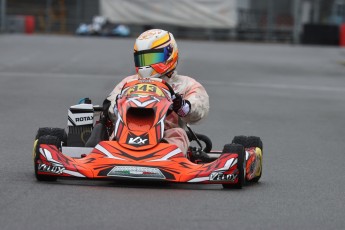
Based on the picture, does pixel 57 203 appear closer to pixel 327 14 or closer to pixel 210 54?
pixel 210 54

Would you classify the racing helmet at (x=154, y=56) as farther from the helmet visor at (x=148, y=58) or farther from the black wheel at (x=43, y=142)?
the black wheel at (x=43, y=142)

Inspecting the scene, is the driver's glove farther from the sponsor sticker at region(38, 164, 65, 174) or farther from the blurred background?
the blurred background

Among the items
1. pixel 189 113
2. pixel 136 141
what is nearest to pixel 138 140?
pixel 136 141

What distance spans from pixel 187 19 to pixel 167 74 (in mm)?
30588

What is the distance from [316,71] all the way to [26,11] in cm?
1937

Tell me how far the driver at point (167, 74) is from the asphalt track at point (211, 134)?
0.71 metres

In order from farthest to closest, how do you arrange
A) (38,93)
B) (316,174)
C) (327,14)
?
(327,14) → (38,93) → (316,174)

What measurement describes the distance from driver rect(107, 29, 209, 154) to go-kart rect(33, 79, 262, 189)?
0.93 feet

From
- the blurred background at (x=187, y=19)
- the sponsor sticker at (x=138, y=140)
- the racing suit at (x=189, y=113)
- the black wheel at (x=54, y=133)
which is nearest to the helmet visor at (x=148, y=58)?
the racing suit at (x=189, y=113)

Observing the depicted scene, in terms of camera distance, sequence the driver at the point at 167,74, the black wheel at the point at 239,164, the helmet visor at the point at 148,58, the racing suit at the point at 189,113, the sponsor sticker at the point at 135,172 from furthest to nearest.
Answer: the helmet visor at the point at 148,58 → the driver at the point at 167,74 → the racing suit at the point at 189,113 → the black wheel at the point at 239,164 → the sponsor sticker at the point at 135,172

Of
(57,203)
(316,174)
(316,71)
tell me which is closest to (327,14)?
(316,71)

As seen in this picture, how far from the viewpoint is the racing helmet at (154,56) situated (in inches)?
334

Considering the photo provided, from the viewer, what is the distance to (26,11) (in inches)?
1645

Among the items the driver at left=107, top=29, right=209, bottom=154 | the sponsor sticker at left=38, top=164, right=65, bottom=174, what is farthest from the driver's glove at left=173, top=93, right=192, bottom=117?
the sponsor sticker at left=38, top=164, right=65, bottom=174
